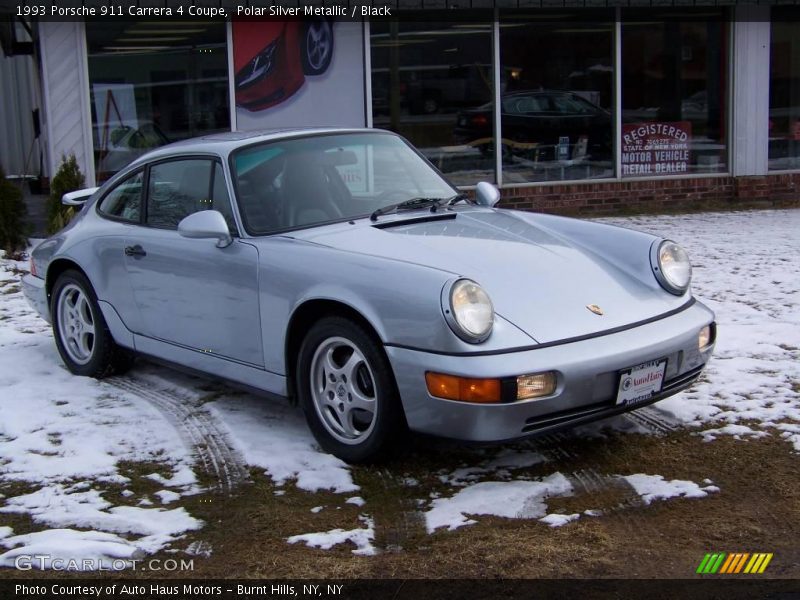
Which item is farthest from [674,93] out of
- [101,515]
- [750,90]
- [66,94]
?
[101,515]

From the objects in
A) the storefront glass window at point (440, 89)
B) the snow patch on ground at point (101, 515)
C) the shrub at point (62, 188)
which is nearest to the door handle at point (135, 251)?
the snow patch on ground at point (101, 515)

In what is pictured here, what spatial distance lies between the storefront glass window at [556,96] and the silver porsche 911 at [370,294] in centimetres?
736

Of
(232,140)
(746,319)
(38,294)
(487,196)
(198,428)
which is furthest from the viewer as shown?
(746,319)

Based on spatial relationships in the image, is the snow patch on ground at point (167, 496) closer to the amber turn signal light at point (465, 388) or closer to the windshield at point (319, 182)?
the amber turn signal light at point (465, 388)

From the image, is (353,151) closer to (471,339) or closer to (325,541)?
(471,339)

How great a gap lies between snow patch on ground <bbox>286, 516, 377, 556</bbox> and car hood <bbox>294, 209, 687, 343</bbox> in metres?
1.03

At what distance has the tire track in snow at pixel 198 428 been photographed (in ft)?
14.6

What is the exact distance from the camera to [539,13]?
12602 mm

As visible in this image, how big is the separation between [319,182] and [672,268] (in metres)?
1.80

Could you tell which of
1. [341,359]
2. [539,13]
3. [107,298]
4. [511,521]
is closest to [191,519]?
[341,359]

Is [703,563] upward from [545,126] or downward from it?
downward

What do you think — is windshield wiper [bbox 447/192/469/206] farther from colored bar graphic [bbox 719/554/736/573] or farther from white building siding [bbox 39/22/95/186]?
white building siding [bbox 39/22/95/186]

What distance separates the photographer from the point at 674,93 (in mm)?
13305

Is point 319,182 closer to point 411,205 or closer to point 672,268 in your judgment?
point 411,205
